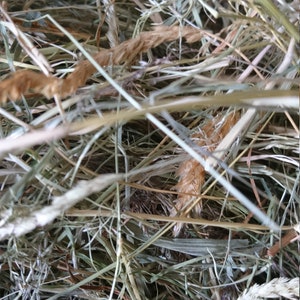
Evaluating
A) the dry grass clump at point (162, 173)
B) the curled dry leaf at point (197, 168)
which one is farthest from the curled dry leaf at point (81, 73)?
the curled dry leaf at point (197, 168)

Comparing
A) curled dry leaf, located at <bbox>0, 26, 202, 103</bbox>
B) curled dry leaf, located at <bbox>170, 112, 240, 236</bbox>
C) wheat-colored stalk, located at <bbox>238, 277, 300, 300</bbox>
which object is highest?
curled dry leaf, located at <bbox>0, 26, 202, 103</bbox>

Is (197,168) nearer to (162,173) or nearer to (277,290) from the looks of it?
(162,173)

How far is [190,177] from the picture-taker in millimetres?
764

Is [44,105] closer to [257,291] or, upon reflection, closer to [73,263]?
[73,263]

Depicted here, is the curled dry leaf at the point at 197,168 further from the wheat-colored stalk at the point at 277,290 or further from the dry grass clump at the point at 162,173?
the wheat-colored stalk at the point at 277,290

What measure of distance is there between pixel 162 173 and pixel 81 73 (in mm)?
203

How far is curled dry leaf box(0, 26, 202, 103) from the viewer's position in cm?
54

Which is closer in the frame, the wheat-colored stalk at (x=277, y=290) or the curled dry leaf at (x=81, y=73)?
the curled dry leaf at (x=81, y=73)

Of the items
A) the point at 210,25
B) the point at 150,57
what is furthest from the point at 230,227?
the point at 210,25

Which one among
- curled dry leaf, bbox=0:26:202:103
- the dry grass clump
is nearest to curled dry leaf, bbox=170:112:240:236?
the dry grass clump

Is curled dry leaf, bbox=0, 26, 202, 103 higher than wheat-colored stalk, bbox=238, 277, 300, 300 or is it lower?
higher

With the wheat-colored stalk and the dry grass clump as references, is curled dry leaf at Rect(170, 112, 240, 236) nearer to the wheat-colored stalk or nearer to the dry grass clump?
the dry grass clump

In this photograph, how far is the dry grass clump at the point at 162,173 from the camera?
2.42 ft

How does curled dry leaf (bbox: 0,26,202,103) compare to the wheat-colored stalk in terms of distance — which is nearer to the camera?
curled dry leaf (bbox: 0,26,202,103)
